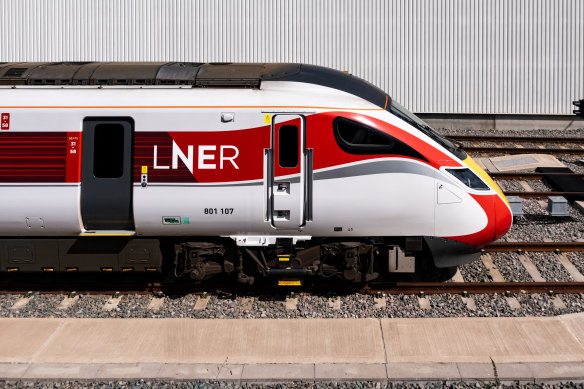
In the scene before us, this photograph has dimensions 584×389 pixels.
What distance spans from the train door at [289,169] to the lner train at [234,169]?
0.05 feet

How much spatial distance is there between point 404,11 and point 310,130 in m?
13.1

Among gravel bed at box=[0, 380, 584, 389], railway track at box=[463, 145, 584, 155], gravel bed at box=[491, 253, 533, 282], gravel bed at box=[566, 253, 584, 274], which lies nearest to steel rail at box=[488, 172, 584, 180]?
railway track at box=[463, 145, 584, 155]

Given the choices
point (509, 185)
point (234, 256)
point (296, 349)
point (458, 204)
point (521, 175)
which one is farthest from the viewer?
point (521, 175)

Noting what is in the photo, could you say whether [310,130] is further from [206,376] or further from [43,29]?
[43,29]

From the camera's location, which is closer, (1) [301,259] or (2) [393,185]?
(2) [393,185]

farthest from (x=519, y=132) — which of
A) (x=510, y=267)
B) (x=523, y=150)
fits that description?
(x=510, y=267)

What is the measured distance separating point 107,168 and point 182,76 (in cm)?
180

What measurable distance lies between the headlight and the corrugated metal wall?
39.7ft

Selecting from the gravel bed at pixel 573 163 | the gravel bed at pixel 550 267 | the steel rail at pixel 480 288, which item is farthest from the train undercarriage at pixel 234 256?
the gravel bed at pixel 573 163

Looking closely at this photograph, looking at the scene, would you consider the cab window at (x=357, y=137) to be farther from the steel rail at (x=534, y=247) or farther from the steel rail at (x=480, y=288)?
the steel rail at (x=534, y=247)

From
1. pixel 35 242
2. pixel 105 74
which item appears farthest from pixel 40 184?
pixel 105 74

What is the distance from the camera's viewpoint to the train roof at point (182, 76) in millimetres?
8695

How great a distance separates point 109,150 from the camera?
27.5 feet

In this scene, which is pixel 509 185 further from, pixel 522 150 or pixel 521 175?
pixel 522 150
